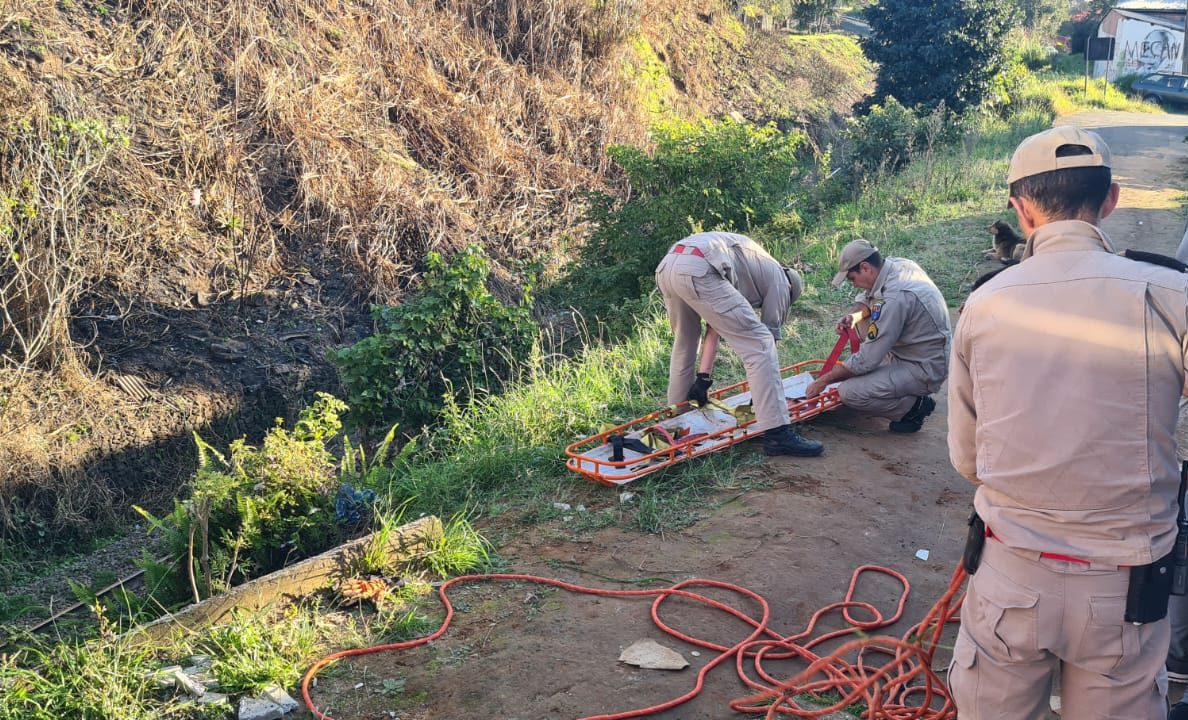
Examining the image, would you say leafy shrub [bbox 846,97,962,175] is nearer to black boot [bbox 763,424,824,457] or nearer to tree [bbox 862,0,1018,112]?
tree [bbox 862,0,1018,112]

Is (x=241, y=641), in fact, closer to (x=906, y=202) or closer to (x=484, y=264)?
(x=484, y=264)

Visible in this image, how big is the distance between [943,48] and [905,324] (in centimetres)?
1469

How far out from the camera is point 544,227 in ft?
47.6

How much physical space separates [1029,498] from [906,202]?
A: 11468 millimetres

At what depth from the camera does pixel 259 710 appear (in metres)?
3.63

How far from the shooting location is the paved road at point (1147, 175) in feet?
37.3

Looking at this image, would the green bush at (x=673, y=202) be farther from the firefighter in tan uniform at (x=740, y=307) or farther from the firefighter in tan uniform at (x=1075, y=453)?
the firefighter in tan uniform at (x=1075, y=453)

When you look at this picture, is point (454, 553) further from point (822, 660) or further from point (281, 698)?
point (822, 660)

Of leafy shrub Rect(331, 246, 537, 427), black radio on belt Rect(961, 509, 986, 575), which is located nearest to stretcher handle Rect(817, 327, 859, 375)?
leafy shrub Rect(331, 246, 537, 427)

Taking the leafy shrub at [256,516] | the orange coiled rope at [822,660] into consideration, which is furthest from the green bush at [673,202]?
the orange coiled rope at [822,660]

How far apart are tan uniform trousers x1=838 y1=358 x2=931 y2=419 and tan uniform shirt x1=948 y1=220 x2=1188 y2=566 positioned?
12.7 feet

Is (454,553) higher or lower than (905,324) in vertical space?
lower

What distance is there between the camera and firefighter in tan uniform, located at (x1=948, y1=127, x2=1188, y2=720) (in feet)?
7.61

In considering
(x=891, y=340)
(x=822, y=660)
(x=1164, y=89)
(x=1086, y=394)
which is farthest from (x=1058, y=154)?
(x=1164, y=89)
